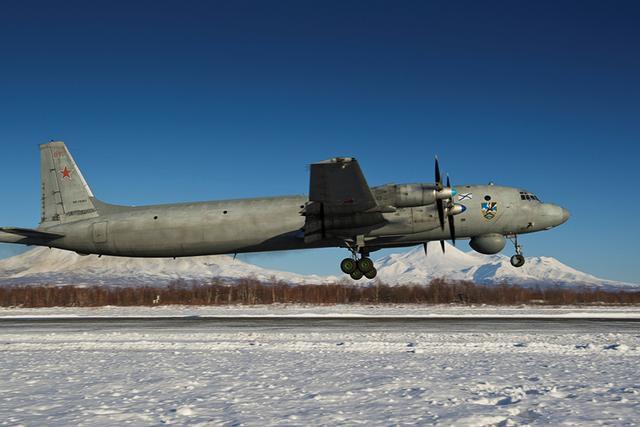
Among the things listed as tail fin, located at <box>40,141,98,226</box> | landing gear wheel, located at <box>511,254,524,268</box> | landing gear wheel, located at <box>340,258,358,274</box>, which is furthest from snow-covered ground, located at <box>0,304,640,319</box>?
tail fin, located at <box>40,141,98,226</box>

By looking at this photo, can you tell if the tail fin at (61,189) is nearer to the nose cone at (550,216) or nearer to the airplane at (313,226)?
the airplane at (313,226)

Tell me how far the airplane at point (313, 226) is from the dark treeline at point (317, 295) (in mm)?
48498

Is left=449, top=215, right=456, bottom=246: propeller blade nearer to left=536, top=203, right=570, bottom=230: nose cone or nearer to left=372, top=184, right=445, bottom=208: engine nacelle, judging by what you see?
left=372, top=184, right=445, bottom=208: engine nacelle

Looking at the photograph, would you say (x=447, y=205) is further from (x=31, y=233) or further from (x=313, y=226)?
(x=31, y=233)

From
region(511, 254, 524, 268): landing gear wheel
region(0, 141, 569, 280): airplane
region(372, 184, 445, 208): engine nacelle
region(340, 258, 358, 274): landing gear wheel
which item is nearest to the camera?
region(372, 184, 445, 208): engine nacelle

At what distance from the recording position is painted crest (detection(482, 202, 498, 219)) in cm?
3278

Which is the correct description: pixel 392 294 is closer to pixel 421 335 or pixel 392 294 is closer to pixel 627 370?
pixel 421 335

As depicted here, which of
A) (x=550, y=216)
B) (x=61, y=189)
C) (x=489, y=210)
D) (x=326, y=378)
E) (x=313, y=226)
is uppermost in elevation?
(x=61, y=189)

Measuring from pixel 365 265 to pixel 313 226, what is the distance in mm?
3997

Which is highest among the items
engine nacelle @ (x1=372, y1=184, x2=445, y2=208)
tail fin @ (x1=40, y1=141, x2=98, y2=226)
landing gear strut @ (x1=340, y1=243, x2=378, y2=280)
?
tail fin @ (x1=40, y1=141, x2=98, y2=226)

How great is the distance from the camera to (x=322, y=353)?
57.1 ft

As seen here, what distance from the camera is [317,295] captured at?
98062 mm

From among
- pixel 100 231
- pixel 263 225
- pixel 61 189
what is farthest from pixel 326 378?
pixel 61 189

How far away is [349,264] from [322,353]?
1602 cm
